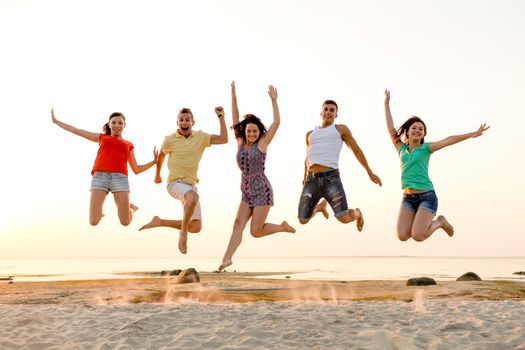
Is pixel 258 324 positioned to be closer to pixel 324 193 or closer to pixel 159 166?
pixel 324 193

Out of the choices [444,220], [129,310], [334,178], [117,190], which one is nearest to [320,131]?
[334,178]

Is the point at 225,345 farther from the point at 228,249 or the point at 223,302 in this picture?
the point at 223,302

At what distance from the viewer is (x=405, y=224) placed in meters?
10.5

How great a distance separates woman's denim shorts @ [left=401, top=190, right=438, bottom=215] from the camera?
34.0ft

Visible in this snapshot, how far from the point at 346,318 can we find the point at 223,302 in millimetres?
2992

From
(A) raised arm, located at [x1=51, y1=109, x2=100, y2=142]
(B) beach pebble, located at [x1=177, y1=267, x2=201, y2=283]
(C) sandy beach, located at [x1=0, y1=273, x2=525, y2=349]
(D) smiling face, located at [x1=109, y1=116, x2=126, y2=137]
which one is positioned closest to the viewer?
(C) sandy beach, located at [x1=0, y1=273, x2=525, y2=349]

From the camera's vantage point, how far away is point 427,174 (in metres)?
10.5

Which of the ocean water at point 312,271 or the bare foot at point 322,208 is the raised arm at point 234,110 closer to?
the bare foot at point 322,208

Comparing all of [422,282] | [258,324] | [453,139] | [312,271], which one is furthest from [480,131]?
[312,271]

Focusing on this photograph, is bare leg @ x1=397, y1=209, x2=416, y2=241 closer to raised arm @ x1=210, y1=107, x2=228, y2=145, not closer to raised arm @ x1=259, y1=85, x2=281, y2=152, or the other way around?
raised arm @ x1=259, y1=85, x2=281, y2=152

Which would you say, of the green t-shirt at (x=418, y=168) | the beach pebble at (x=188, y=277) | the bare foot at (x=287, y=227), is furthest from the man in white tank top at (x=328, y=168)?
the beach pebble at (x=188, y=277)

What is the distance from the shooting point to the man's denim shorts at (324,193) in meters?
10.3

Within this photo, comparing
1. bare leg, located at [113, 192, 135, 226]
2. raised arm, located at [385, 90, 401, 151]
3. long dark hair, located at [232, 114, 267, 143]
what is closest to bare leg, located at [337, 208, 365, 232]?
raised arm, located at [385, 90, 401, 151]

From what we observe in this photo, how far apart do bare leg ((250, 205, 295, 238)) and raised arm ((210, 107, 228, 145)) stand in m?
1.41
